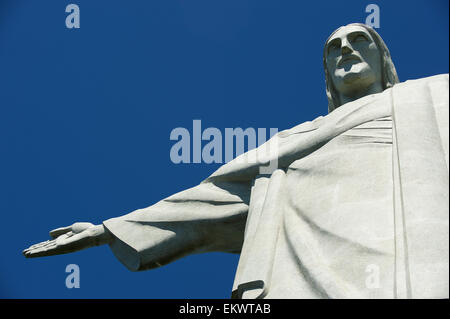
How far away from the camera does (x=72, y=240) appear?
11.8 m

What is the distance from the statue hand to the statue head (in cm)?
342

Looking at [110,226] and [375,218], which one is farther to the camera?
[110,226]

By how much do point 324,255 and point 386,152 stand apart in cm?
149

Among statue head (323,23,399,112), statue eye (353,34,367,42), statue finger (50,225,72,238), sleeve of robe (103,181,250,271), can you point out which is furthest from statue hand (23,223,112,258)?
statue eye (353,34,367,42)

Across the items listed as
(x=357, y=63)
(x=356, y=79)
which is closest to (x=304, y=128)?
(x=356, y=79)

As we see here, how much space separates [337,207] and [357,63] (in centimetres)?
302

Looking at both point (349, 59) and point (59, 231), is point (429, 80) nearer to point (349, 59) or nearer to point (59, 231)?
point (349, 59)

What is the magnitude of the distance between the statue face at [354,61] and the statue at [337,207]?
1cm

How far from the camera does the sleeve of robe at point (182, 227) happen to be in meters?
11.5

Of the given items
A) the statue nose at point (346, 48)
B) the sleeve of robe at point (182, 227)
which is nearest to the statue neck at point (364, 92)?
the statue nose at point (346, 48)

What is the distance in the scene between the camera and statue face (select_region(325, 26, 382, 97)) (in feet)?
39.8
